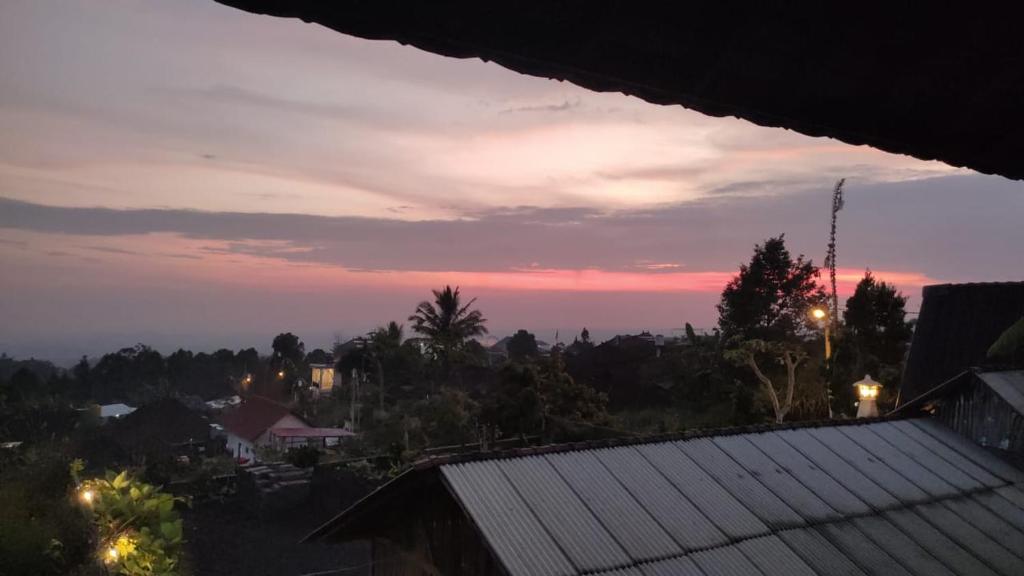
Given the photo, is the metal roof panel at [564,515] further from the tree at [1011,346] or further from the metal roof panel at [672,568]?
the tree at [1011,346]

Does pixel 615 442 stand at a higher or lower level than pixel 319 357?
higher

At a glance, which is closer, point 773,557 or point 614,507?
point 773,557

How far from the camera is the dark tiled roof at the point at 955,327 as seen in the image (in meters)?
15.6

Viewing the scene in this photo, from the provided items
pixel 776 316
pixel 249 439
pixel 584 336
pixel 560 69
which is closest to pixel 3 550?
pixel 560 69

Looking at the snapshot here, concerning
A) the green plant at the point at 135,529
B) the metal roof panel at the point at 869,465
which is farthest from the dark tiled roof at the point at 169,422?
the metal roof panel at the point at 869,465

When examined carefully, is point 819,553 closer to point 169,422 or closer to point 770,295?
point 770,295

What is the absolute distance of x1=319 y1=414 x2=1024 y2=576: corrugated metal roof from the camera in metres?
5.33


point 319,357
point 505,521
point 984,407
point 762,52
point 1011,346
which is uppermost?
point 762,52

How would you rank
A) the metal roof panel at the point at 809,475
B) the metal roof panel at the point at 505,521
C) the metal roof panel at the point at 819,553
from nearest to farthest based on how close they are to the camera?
the metal roof panel at the point at 505,521 < the metal roof panel at the point at 819,553 < the metal roof panel at the point at 809,475

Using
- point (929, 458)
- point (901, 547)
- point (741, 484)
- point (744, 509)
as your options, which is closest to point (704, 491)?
point (744, 509)

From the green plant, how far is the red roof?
76.9 ft

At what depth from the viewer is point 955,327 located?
16.6m

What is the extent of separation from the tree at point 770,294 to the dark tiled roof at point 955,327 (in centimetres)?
1180

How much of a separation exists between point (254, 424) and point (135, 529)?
25.7m
